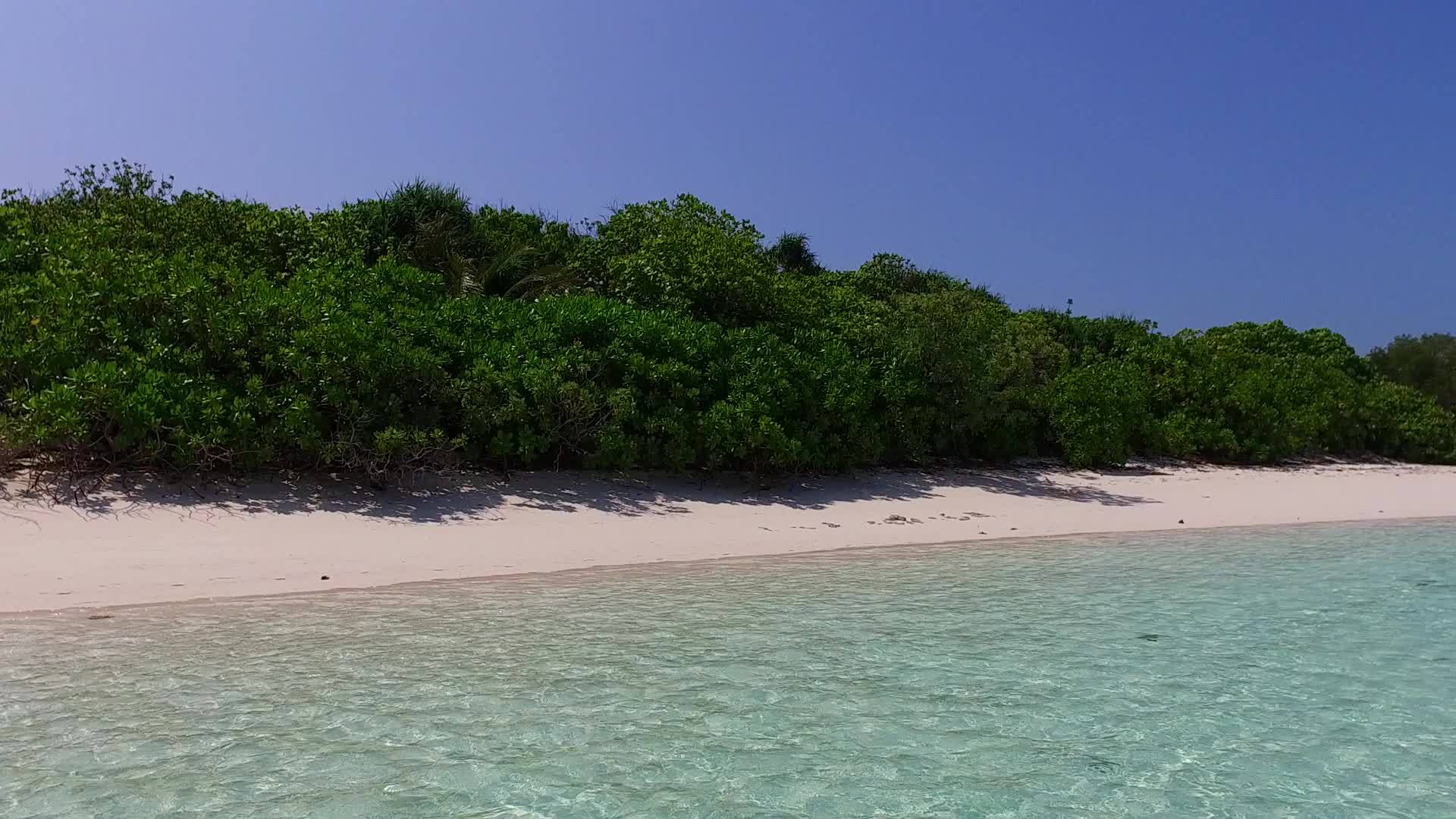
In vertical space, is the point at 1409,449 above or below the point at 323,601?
above

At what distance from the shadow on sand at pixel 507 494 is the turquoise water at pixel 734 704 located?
2.63 meters

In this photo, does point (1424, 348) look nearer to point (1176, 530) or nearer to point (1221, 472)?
point (1221, 472)

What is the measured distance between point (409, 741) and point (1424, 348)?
46.1 m

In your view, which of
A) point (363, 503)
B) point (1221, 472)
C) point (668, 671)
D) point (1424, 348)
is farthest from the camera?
point (1424, 348)

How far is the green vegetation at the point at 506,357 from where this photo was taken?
941 centimetres

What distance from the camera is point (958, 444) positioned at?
16.9 metres

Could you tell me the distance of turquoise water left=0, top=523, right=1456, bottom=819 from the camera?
366 centimetres

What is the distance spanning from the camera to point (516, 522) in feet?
33.5

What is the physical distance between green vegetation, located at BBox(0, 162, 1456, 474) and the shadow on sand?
0.26 m

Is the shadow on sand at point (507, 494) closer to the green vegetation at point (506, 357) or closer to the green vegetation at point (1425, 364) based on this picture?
the green vegetation at point (506, 357)

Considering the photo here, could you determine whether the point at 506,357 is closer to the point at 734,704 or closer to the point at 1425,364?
the point at 734,704

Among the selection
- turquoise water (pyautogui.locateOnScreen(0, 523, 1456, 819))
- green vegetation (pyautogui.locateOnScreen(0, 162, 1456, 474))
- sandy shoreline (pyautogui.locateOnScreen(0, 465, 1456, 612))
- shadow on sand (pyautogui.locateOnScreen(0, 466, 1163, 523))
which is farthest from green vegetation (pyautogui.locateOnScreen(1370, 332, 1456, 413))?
turquoise water (pyautogui.locateOnScreen(0, 523, 1456, 819))

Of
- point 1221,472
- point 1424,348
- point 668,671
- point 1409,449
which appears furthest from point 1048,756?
point 1424,348

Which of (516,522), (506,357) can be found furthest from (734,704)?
(506,357)
